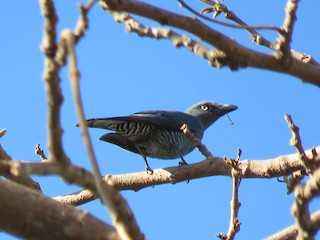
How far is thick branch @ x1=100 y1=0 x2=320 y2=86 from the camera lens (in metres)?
2.21

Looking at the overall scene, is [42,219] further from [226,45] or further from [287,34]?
[287,34]

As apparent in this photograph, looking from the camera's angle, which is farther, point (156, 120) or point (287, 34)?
point (156, 120)

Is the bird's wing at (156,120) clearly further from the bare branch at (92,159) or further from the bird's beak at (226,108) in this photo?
the bare branch at (92,159)

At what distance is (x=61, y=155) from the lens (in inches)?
76.3

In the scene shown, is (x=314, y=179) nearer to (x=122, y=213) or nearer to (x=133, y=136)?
(x=122, y=213)

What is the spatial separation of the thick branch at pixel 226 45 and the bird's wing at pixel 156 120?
224 inches

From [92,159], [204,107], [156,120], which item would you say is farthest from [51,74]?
[204,107]

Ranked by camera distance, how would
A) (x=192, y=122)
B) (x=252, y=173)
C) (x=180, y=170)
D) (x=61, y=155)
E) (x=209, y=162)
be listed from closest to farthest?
(x=61, y=155) → (x=252, y=173) → (x=209, y=162) → (x=180, y=170) → (x=192, y=122)

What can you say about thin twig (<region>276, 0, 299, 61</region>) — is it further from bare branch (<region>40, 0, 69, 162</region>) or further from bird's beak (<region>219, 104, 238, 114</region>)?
bird's beak (<region>219, 104, 238, 114</region>)

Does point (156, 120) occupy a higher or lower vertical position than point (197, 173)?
higher

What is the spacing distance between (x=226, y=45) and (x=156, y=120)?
6.62 meters

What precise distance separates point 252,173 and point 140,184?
990mm

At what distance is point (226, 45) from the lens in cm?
226

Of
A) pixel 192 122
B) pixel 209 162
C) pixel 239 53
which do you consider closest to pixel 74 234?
pixel 239 53
